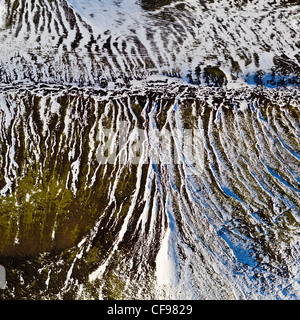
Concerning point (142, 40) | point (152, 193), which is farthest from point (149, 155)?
point (142, 40)

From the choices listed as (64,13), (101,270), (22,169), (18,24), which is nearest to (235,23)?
(64,13)

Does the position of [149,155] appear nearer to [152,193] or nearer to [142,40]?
[152,193]

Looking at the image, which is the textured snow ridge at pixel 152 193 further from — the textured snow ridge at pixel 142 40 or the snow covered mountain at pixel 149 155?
the textured snow ridge at pixel 142 40

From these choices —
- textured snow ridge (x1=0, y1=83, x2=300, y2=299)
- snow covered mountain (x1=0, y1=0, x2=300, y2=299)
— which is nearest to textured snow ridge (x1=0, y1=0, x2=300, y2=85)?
snow covered mountain (x1=0, y1=0, x2=300, y2=299)

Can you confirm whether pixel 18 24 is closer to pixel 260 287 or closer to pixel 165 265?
pixel 165 265

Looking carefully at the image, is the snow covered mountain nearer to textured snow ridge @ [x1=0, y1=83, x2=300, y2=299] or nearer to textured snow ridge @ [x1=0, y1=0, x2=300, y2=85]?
textured snow ridge @ [x1=0, y1=83, x2=300, y2=299]
